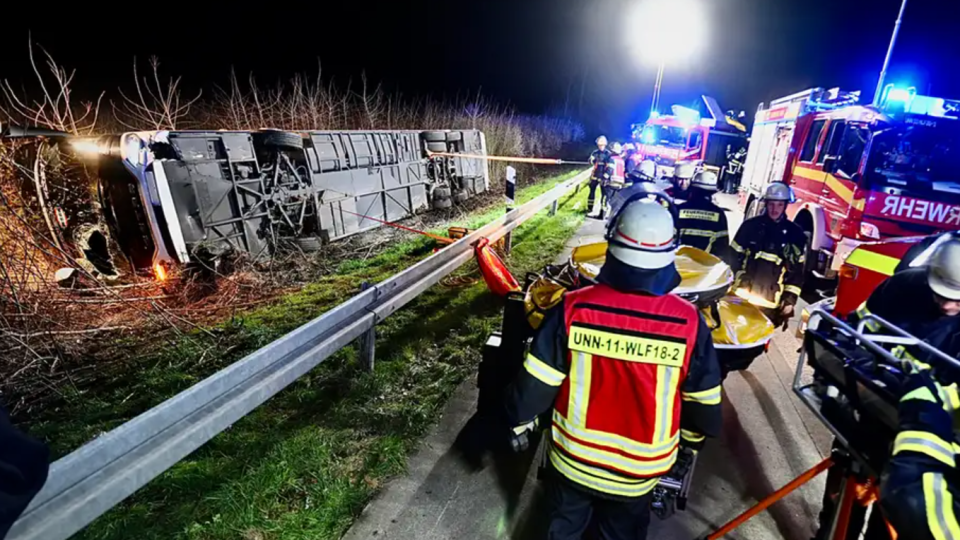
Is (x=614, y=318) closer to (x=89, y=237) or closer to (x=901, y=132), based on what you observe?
(x=89, y=237)

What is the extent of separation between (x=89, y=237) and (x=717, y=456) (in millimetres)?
6714

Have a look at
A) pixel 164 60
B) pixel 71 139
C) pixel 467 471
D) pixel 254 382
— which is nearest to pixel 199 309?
pixel 71 139

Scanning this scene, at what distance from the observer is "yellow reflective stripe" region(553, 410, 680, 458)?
1.86 meters

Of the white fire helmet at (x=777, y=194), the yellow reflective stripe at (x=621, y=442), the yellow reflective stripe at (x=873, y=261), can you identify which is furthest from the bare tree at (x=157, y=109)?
the yellow reflective stripe at (x=873, y=261)

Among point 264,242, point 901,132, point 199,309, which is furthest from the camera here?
point 264,242

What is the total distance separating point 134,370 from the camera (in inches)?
150

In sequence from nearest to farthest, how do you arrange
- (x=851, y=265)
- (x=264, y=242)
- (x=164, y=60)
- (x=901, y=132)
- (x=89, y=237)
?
(x=851, y=265), (x=89, y=237), (x=901, y=132), (x=264, y=242), (x=164, y=60)

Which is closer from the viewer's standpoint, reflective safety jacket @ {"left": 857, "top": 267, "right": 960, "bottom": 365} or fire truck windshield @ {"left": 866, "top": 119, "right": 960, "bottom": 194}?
reflective safety jacket @ {"left": 857, "top": 267, "right": 960, "bottom": 365}

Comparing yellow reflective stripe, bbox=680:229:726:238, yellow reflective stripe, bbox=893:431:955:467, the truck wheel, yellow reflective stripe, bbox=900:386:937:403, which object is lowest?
yellow reflective stripe, bbox=680:229:726:238

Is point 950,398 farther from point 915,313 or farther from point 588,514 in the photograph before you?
point 588,514

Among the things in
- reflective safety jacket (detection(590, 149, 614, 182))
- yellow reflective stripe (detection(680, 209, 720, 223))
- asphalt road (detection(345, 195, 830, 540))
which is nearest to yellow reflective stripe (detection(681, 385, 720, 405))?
asphalt road (detection(345, 195, 830, 540))

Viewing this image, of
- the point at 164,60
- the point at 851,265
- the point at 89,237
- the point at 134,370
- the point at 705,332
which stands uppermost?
the point at 164,60

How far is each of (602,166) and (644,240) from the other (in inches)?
380

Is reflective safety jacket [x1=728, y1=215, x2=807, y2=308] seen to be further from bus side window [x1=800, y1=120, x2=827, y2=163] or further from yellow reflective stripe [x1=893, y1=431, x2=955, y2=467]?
bus side window [x1=800, y1=120, x2=827, y2=163]
